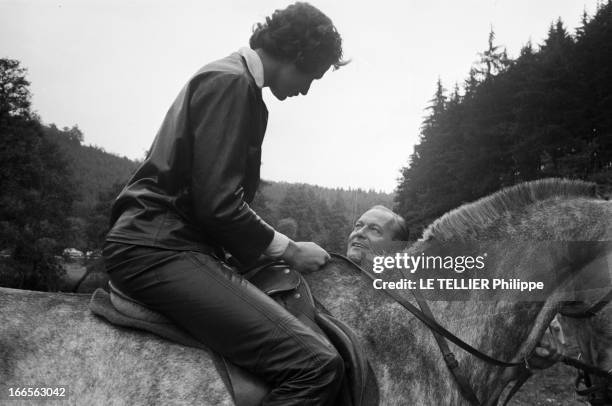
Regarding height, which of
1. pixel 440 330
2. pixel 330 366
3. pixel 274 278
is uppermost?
pixel 440 330

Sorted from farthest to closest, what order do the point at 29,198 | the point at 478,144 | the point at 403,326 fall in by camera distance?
the point at 478,144, the point at 29,198, the point at 403,326

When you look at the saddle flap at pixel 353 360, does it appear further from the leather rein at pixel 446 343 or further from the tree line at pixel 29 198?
the tree line at pixel 29 198

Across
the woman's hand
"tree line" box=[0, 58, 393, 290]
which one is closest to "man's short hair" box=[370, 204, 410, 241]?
the woman's hand

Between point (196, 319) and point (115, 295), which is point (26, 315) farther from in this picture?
point (196, 319)

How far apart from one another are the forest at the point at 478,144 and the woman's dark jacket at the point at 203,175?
14759 mm

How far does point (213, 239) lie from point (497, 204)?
2312 millimetres

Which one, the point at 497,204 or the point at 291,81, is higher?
the point at 497,204

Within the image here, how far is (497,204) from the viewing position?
319 centimetres

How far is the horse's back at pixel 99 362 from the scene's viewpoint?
2154 millimetres

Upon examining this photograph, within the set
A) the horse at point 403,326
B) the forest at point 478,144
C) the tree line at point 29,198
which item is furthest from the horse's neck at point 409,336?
the forest at point 478,144

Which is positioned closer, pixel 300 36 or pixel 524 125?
pixel 300 36

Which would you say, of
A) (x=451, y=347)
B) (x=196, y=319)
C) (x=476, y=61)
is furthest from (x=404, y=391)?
(x=476, y=61)

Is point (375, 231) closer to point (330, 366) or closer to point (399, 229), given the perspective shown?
point (399, 229)

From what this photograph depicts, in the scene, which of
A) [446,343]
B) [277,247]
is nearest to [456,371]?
[446,343]
